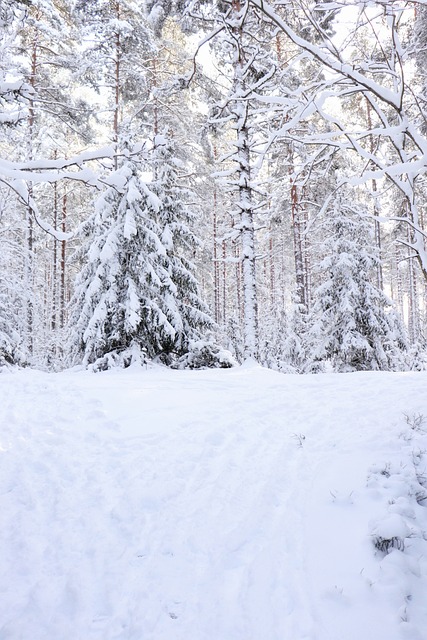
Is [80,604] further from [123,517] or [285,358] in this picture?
[285,358]

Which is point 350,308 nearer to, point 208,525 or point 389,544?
point 389,544


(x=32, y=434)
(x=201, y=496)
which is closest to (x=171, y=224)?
(x=32, y=434)

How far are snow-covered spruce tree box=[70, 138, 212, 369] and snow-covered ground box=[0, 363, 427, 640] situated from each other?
4.36 m

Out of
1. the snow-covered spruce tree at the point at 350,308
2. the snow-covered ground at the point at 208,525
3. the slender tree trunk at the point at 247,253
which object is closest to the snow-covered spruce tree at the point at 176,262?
the slender tree trunk at the point at 247,253

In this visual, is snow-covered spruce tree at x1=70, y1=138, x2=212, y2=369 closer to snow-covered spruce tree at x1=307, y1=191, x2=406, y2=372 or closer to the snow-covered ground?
snow-covered spruce tree at x1=307, y1=191, x2=406, y2=372

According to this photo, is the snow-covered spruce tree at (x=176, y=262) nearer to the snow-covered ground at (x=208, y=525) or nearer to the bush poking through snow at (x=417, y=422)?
the snow-covered ground at (x=208, y=525)

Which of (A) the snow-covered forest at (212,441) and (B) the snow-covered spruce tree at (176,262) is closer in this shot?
(A) the snow-covered forest at (212,441)

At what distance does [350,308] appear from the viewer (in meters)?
11.0

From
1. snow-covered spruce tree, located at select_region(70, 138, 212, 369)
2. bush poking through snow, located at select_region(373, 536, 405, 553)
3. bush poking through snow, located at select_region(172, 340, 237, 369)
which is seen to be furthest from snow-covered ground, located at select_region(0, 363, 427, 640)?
bush poking through snow, located at select_region(172, 340, 237, 369)

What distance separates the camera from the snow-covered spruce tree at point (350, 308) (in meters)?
11.3

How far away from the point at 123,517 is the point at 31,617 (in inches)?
35.8

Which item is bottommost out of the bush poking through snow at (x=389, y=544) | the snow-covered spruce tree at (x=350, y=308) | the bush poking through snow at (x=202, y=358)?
the bush poking through snow at (x=389, y=544)

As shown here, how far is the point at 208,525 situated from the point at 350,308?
31.1 feet

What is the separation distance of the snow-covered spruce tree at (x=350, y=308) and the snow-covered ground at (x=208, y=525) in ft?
21.2
